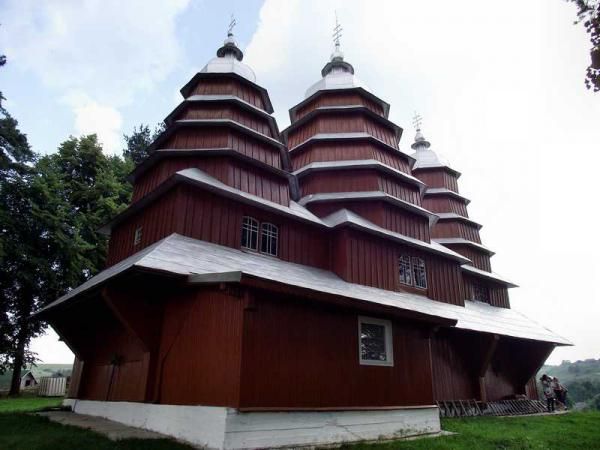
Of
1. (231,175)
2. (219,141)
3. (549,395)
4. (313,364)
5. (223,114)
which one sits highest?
(223,114)

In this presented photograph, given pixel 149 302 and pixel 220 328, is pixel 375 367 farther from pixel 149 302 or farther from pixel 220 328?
pixel 149 302

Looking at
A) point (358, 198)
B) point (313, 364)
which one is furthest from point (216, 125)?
point (313, 364)

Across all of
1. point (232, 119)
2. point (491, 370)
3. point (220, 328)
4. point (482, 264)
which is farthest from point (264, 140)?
point (482, 264)

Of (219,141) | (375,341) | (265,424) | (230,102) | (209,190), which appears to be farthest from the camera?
(230,102)

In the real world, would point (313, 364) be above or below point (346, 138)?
below

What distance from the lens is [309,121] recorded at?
20531 mm

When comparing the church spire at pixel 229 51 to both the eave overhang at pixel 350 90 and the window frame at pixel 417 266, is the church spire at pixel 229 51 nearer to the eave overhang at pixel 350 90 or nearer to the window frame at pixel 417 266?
the eave overhang at pixel 350 90

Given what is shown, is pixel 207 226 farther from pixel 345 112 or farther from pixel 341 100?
pixel 341 100

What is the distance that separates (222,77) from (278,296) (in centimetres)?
1098

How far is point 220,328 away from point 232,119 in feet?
30.0

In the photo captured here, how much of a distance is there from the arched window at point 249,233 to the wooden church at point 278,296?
0.16ft

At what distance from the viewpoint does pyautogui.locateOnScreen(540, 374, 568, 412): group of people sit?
18.9 m

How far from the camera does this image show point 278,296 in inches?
345

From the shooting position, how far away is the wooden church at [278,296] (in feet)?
27.4
